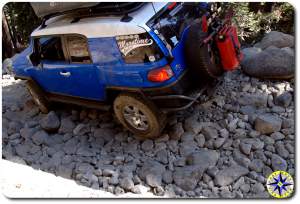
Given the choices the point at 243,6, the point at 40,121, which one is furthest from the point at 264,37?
the point at 40,121

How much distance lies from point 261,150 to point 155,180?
4.37 ft

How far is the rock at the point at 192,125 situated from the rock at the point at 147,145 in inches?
20.5

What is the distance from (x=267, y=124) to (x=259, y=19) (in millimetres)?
3378

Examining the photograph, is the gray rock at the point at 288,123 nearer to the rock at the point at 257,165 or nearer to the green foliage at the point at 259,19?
the rock at the point at 257,165

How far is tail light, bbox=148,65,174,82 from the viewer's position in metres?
4.05

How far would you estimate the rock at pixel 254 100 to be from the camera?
485 centimetres

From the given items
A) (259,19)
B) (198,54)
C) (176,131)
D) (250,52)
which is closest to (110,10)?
(198,54)

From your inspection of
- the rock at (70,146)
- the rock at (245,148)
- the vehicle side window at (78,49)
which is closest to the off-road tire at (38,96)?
the rock at (70,146)

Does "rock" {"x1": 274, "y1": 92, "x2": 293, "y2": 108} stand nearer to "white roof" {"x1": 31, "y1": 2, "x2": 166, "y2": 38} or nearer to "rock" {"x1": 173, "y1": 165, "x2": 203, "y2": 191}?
"rock" {"x1": 173, "y1": 165, "x2": 203, "y2": 191}

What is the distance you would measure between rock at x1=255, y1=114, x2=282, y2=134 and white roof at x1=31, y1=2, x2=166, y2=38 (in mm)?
1864

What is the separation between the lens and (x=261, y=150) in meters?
4.24

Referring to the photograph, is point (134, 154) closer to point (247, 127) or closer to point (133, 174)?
point (133, 174)

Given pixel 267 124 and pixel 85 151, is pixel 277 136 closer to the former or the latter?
pixel 267 124

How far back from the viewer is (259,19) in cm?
707
